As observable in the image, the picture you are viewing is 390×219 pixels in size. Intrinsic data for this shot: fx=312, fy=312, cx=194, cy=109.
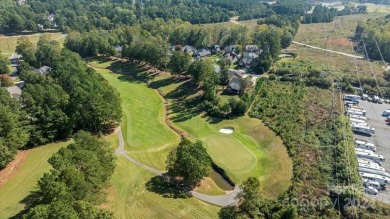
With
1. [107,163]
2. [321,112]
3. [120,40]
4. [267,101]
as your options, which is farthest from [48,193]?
[120,40]

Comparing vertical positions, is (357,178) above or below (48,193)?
below

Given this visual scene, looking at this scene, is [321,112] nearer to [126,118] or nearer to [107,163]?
[126,118]

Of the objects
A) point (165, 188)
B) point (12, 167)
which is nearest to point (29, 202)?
point (12, 167)

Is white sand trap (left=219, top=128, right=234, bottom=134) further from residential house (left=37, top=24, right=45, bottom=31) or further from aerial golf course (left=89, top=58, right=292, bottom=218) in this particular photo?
residential house (left=37, top=24, right=45, bottom=31)

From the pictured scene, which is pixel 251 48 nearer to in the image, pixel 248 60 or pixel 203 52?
pixel 248 60

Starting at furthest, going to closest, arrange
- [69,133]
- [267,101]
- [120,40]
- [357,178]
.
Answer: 1. [120,40]
2. [267,101]
3. [69,133]
4. [357,178]
